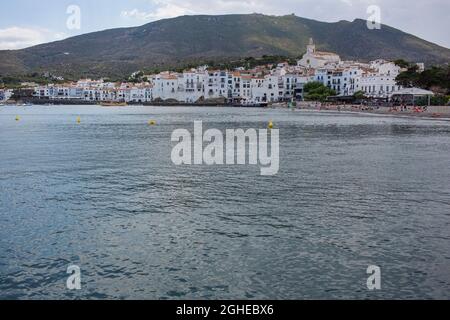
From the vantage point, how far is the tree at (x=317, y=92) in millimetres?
123188

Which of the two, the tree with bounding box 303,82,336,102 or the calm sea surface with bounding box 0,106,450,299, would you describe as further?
the tree with bounding box 303,82,336,102

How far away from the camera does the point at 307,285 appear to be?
9070mm

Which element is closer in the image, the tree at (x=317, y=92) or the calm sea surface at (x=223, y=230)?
the calm sea surface at (x=223, y=230)

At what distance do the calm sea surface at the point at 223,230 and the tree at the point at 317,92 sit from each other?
102 m

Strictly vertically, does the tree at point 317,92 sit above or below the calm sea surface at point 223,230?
above

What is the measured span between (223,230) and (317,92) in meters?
117

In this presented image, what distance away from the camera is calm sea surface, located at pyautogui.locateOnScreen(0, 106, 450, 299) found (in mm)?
9109

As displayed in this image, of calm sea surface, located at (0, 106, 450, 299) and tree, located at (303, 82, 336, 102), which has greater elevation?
tree, located at (303, 82, 336, 102)

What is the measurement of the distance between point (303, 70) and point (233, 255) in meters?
141

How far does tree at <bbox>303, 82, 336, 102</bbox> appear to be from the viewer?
123188 mm

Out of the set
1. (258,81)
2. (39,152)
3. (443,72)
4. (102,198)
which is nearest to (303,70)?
(258,81)

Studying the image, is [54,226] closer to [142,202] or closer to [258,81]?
[142,202]

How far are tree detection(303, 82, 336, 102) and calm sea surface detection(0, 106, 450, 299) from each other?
10153cm

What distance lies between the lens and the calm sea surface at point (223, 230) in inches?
359
